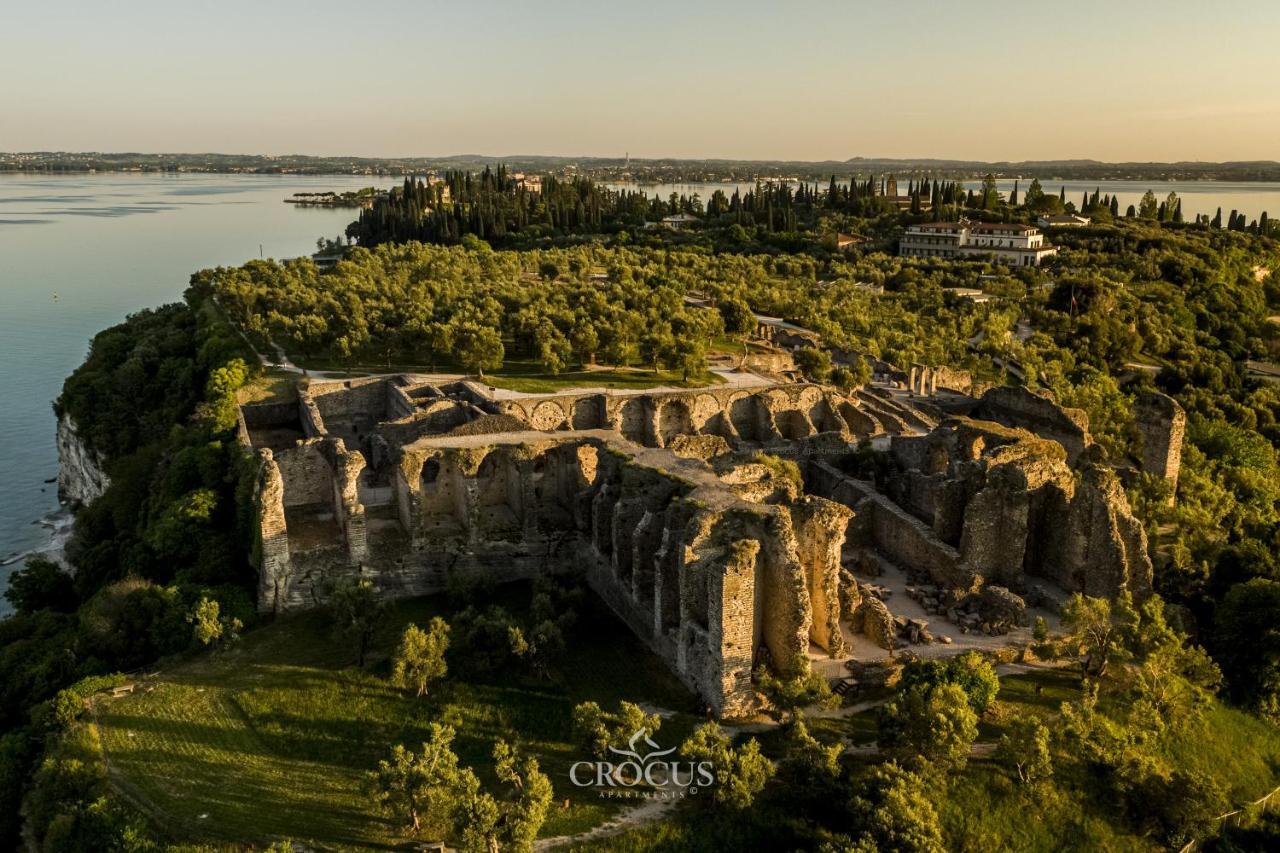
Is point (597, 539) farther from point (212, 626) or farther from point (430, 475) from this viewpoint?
point (212, 626)

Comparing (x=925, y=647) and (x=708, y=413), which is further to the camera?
(x=708, y=413)

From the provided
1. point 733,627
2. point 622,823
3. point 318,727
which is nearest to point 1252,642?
point 733,627

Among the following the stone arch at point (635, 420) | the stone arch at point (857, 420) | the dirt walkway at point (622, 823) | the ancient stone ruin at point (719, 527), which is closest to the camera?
the dirt walkway at point (622, 823)

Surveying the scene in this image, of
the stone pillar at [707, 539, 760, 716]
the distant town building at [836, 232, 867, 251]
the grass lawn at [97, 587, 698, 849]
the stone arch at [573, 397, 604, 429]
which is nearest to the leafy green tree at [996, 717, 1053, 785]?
the stone pillar at [707, 539, 760, 716]

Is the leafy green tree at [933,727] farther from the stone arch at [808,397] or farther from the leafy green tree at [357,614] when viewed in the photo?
the stone arch at [808,397]

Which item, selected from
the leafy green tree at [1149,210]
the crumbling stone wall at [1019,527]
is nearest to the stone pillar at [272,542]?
the crumbling stone wall at [1019,527]

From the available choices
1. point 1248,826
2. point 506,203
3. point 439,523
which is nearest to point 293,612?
point 439,523

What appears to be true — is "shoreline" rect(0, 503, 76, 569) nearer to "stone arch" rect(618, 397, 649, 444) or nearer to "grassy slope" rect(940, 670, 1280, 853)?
"stone arch" rect(618, 397, 649, 444)
